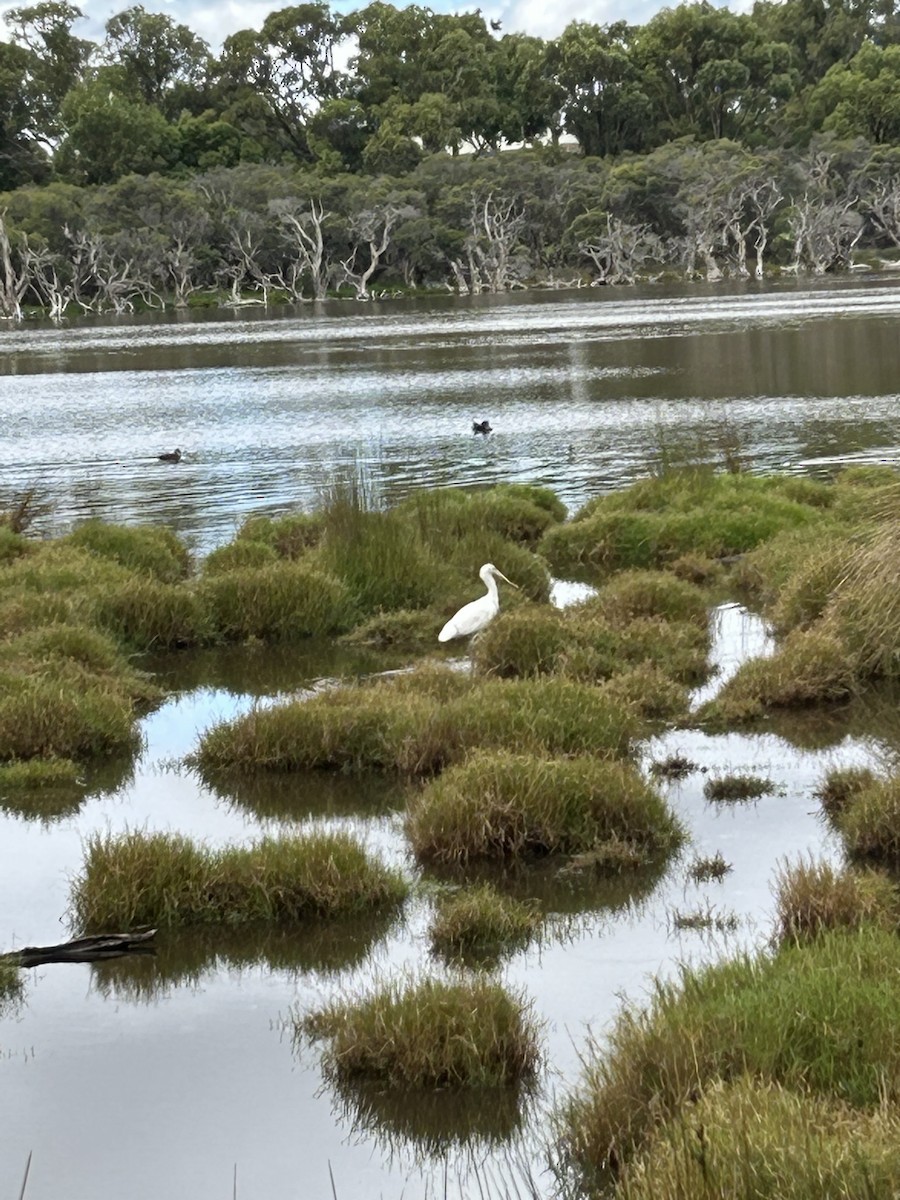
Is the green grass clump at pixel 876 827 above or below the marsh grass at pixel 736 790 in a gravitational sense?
above

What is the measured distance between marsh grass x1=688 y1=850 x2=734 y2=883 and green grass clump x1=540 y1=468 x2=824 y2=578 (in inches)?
337

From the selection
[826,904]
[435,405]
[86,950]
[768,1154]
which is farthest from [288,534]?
[435,405]

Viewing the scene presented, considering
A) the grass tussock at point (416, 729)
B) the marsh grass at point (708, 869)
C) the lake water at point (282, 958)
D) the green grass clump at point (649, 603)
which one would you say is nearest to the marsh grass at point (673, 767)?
the lake water at point (282, 958)

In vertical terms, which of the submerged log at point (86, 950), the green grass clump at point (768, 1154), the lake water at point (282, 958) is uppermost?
the green grass clump at point (768, 1154)

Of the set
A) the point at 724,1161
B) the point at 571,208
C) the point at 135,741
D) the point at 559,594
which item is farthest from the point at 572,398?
the point at 571,208

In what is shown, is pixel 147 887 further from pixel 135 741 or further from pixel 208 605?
pixel 208 605

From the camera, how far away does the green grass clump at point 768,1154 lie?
14.6ft

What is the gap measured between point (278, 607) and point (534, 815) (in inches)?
247

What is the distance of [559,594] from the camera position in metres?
16.1

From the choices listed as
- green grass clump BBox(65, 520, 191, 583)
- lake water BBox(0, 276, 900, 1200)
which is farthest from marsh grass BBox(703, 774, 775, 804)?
green grass clump BBox(65, 520, 191, 583)

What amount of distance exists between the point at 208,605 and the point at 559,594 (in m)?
3.51

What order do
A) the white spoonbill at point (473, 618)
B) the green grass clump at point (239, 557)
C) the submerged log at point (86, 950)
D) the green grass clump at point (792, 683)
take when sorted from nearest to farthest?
1. the submerged log at point (86, 950)
2. the green grass clump at point (792, 683)
3. the white spoonbill at point (473, 618)
4. the green grass clump at point (239, 557)

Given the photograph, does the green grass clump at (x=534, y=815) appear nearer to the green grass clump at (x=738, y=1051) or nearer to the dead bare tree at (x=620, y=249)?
the green grass clump at (x=738, y=1051)

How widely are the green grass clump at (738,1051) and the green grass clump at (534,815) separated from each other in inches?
102
